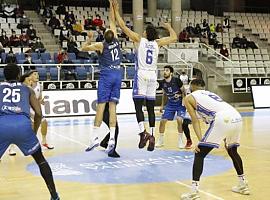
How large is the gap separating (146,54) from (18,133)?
357cm

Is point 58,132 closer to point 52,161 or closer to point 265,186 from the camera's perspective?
point 52,161

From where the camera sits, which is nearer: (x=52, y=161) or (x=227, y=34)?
(x=52, y=161)

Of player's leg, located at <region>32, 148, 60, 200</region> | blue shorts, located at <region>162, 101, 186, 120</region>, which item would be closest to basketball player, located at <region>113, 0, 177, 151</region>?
blue shorts, located at <region>162, 101, 186, 120</region>

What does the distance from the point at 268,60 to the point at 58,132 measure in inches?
648

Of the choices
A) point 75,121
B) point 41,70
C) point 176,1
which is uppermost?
point 176,1

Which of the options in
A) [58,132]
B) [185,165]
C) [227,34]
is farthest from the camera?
[227,34]

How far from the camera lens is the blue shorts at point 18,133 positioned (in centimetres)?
532

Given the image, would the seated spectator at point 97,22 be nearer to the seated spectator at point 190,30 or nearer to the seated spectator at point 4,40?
the seated spectator at point 190,30

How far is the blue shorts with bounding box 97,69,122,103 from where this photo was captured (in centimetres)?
846

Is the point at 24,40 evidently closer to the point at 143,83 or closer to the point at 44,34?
the point at 44,34

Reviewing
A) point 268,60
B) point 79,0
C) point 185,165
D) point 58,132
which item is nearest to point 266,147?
point 185,165

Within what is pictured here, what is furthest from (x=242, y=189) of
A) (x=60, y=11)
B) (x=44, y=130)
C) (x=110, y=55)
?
(x=60, y=11)

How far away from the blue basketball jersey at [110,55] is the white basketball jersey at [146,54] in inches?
15.4

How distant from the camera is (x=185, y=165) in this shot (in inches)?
320
